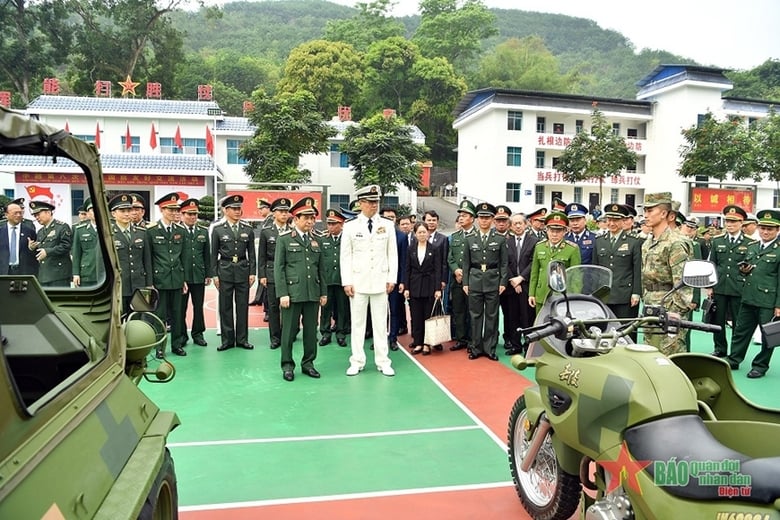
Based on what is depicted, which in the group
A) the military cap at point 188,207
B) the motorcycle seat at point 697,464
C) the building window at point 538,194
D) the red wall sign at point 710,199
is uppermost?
the building window at point 538,194

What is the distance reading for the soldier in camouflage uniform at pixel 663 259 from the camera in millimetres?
4926

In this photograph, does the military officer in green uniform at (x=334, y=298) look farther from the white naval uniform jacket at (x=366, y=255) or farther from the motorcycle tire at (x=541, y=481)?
the motorcycle tire at (x=541, y=481)

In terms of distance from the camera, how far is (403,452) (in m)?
3.95

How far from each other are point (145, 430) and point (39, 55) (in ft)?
131

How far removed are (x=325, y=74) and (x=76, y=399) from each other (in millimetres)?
36704

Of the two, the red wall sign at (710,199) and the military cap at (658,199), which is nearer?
the military cap at (658,199)

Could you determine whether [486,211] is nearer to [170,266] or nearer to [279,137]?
[170,266]

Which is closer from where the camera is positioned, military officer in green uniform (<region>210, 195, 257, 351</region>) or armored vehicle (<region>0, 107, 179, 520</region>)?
armored vehicle (<region>0, 107, 179, 520</region>)

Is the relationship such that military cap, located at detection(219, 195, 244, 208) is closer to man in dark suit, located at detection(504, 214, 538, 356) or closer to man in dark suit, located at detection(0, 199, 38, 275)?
man in dark suit, located at detection(0, 199, 38, 275)

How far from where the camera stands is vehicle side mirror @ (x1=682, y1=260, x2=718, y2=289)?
2.44 m

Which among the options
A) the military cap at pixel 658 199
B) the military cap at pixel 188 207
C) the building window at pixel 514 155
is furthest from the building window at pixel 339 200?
the military cap at pixel 658 199

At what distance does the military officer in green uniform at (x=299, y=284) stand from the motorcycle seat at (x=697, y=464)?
4.02 metres

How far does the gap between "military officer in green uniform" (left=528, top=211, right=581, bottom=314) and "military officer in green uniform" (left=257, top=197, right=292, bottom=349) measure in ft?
9.37

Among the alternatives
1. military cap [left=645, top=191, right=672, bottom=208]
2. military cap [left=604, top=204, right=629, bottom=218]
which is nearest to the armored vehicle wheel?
military cap [left=645, top=191, right=672, bottom=208]
